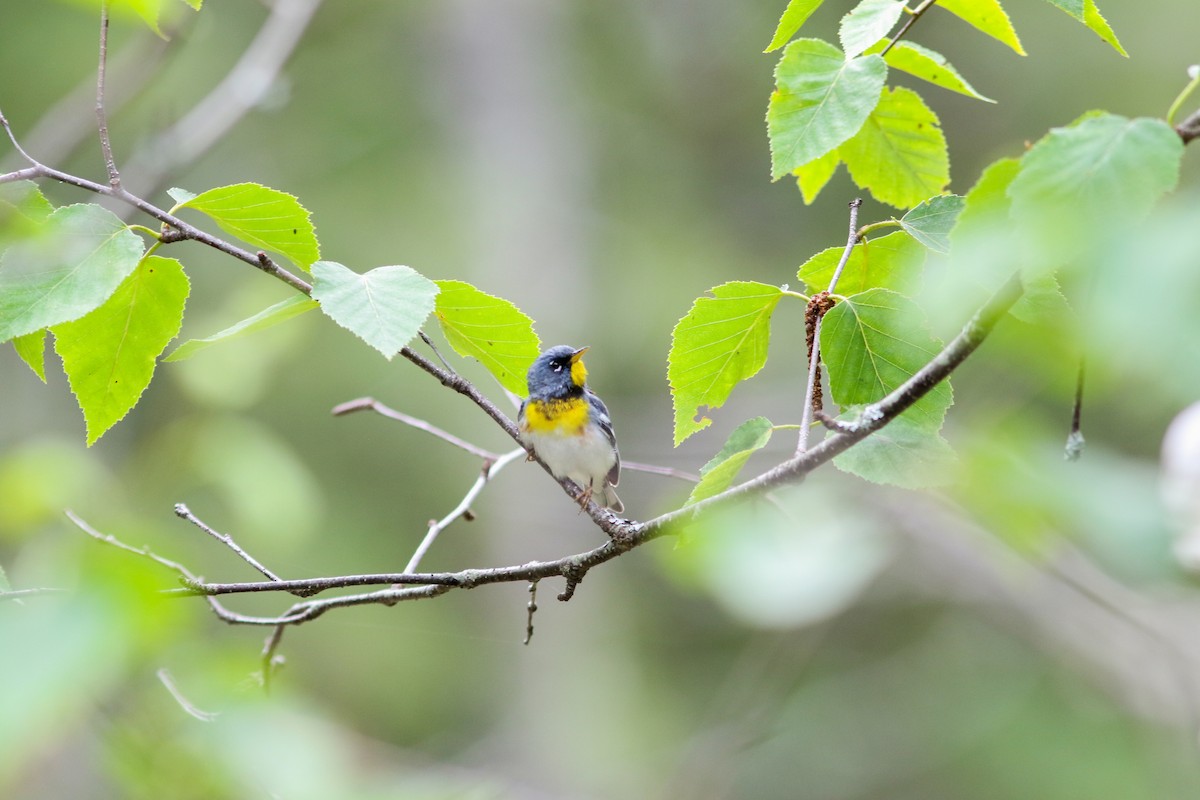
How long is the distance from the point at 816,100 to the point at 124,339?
0.83 meters

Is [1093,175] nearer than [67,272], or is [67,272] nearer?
[1093,175]

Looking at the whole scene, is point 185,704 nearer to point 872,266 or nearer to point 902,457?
point 902,457

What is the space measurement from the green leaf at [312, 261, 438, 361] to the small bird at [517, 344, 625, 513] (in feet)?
5.74

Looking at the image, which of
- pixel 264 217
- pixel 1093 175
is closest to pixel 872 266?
pixel 1093 175

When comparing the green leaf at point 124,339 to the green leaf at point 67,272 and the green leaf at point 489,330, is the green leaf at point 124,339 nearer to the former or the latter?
the green leaf at point 67,272

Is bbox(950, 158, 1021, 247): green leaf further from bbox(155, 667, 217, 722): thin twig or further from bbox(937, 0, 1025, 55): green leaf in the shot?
bbox(155, 667, 217, 722): thin twig

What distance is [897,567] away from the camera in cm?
435

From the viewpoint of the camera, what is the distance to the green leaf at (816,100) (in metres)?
1.09

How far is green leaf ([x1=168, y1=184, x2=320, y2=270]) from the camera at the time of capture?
3.86ft

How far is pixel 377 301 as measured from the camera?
3.67 ft

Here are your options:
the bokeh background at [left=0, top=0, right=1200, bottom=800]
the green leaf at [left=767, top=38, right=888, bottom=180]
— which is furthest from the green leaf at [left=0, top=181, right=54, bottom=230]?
the bokeh background at [left=0, top=0, right=1200, bottom=800]

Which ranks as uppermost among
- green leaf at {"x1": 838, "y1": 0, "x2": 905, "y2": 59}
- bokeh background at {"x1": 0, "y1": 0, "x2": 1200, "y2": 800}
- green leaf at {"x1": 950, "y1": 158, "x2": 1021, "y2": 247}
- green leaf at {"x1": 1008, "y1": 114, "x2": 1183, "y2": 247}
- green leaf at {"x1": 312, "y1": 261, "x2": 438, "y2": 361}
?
green leaf at {"x1": 838, "y1": 0, "x2": 905, "y2": 59}

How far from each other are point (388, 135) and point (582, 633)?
4.36 meters

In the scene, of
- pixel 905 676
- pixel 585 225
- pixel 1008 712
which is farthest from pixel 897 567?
pixel 1008 712
